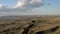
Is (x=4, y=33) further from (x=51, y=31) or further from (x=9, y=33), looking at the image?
(x=51, y=31)

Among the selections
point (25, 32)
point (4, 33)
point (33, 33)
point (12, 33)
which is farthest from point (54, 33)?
point (4, 33)

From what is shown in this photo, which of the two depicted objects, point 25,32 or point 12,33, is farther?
point 12,33

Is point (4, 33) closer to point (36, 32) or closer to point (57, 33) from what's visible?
point (36, 32)

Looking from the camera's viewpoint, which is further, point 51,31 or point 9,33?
point 9,33

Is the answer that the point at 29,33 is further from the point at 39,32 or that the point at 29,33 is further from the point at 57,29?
the point at 57,29

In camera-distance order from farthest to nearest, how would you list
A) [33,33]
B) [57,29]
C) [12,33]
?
[12,33] → [57,29] → [33,33]

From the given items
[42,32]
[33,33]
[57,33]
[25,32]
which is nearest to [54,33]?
[57,33]

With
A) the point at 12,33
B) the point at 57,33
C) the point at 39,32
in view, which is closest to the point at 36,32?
the point at 39,32

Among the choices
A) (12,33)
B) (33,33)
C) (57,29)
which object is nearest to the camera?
(33,33)
